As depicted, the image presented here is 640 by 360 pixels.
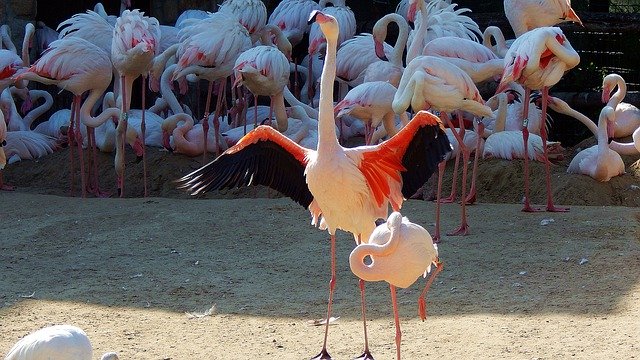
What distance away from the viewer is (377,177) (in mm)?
5051

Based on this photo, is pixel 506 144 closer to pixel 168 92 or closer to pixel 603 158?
pixel 603 158

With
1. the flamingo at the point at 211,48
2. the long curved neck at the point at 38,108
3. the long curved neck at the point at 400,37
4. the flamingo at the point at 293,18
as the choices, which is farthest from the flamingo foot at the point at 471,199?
the long curved neck at the point at 38,108

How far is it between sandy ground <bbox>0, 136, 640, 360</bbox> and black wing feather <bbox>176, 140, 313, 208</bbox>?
2.05 feet

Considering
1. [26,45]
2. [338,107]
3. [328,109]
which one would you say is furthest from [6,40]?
[328,109]

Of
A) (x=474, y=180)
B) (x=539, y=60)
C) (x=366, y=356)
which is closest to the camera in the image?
(x=366, y=356)

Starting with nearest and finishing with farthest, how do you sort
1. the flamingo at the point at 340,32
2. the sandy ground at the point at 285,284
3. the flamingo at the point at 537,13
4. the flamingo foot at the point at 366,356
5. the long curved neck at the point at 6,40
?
the flamingo foot at the point at 366,356
the sandy ground at the point at 285,284
the flamingo at the point at 537,13
the flamingo at the point at 340,32
the long curved neck at the point at 6,40

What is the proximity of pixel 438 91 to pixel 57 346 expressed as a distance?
12.3 feet

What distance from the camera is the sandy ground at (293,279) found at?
15.4ft

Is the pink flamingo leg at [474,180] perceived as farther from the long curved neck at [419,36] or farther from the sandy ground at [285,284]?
the long curved neck at [419,36]

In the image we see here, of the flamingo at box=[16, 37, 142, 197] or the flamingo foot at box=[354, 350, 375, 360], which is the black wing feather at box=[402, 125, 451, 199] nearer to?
the flamingo foot at box=[354, 350, 375, 360]

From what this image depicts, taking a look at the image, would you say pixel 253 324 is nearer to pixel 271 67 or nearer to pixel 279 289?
pixel 279 289

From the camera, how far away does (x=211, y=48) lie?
29.5 ft

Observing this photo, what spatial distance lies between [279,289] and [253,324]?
0.67m

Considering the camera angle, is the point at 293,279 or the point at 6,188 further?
the point at 6,188
